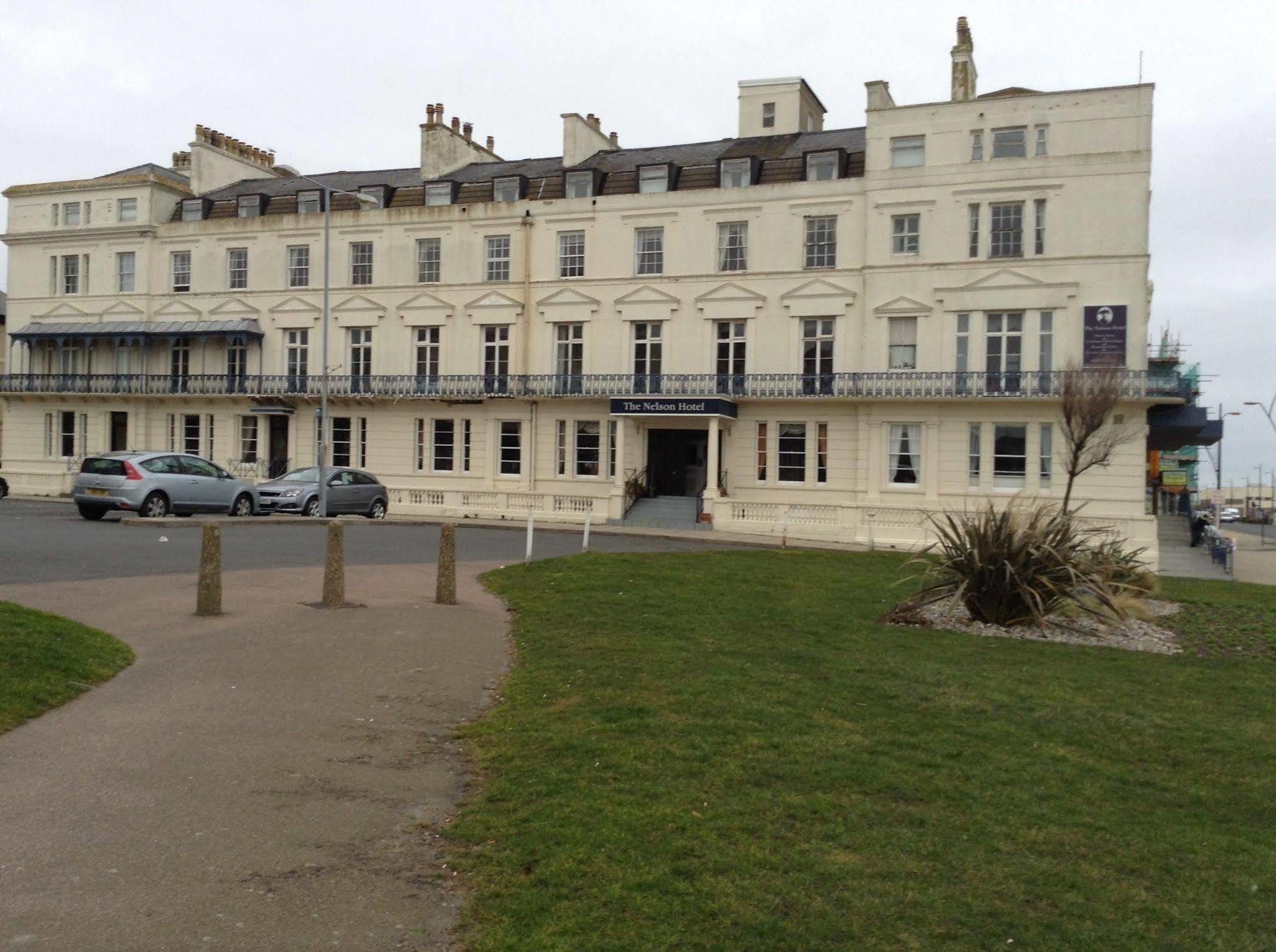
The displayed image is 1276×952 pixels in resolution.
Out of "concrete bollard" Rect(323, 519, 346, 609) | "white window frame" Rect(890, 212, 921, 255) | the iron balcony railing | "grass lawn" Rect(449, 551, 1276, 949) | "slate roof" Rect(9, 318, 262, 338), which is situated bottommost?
"grass lawn" Rect(449, 551, 1276, 949)

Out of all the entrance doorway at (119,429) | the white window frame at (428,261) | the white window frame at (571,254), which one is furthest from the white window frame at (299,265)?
the white window frame at (571,254)

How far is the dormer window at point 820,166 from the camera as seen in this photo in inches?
1443

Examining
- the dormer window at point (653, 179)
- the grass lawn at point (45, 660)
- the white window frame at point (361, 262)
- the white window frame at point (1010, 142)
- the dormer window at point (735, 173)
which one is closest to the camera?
the grass lawn at point (45, 660)

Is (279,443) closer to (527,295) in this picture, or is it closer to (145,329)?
(145,329)

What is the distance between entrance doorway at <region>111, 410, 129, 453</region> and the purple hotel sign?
37.4 m

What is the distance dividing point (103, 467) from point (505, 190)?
21060 mm

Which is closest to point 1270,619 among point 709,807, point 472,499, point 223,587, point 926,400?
point 709,807

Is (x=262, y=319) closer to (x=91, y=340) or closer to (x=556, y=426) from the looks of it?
(x=91, y=340)

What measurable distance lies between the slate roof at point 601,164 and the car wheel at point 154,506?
19.9 metres

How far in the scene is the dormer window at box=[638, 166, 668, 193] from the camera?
38844 millimetres

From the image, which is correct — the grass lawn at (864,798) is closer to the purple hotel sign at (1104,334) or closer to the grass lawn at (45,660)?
the grass lawn at (45,660)

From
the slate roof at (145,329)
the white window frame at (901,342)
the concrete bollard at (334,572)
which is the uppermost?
the slate roof at (145,329)

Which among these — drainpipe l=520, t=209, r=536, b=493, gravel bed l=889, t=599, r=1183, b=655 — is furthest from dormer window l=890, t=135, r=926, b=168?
gravel bed l=889, t=599, r=1183, b=655

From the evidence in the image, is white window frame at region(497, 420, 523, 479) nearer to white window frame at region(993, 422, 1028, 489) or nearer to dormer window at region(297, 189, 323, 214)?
dormer window at region(297, 189, 323, 214)
